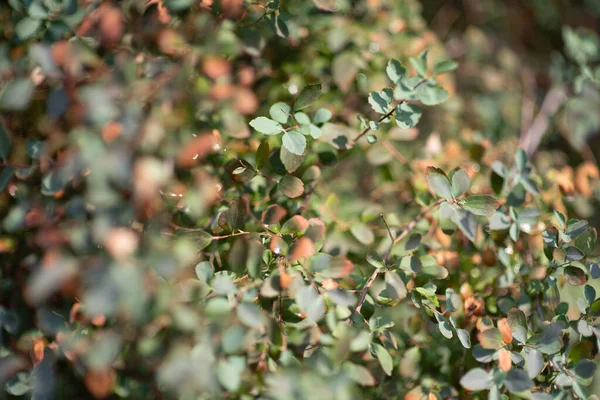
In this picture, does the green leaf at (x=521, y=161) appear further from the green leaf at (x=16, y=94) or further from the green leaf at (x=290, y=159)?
the green leaf at (x=16, y=94)

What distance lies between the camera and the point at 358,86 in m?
1.15

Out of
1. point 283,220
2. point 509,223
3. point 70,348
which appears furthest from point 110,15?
point 509,223

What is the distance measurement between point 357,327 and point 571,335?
1.29ft

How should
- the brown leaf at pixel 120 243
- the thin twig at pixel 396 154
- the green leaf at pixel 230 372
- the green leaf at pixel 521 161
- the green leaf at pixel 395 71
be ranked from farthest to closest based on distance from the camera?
1. the thin twig at pixel 396 154
2. the green leaf at pixel 521 161
3. the green leaf at pixel 395 71
4. the brown leaf at pixel 120 243
5. the green leaf at pixel 230 372

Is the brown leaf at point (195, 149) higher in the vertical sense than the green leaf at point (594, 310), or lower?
higher

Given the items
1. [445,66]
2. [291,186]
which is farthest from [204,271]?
[445,66]

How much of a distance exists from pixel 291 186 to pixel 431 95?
0.31 meters

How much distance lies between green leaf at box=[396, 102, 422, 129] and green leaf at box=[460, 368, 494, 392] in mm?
430

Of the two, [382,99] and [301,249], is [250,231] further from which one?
[382,99]

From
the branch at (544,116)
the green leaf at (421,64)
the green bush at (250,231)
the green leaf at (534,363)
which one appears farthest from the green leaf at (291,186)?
the branch at (544,116)

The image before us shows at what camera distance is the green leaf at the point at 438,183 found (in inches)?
32.5

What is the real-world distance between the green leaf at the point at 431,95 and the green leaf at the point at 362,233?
0.27 metres

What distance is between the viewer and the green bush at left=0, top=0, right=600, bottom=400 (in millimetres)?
740

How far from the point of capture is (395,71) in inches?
34.2
